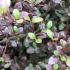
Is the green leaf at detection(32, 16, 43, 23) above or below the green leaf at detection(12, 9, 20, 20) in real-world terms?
below

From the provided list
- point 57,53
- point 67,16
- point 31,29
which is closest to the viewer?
point 57,53

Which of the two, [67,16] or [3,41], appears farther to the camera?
[67,16]

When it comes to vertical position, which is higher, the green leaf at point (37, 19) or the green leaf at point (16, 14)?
the green leaf at point (16, 14)

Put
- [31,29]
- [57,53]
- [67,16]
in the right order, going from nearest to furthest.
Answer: [57,53] < [31,29] < [67,16]

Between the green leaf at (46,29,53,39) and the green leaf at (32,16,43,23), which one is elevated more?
the green leaf at (32,16,43,23)

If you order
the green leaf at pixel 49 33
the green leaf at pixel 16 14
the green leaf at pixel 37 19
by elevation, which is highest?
the green leaf at pixel 16 14

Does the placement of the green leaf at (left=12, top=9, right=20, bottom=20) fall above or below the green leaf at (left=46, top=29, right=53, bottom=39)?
above

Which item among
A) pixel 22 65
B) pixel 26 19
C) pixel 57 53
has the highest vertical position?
pixel 26 19

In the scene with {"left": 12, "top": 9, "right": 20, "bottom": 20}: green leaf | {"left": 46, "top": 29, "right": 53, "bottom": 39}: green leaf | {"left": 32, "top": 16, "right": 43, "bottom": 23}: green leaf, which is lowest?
{"left": 46, "top": 29, "right": 53, "bottom": 39}: green leaf

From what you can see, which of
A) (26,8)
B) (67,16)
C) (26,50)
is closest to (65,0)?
(67,16)

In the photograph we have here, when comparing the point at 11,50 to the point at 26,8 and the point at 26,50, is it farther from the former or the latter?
the point at 26,8

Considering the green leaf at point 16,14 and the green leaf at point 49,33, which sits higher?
the green leaf at point 16,14
